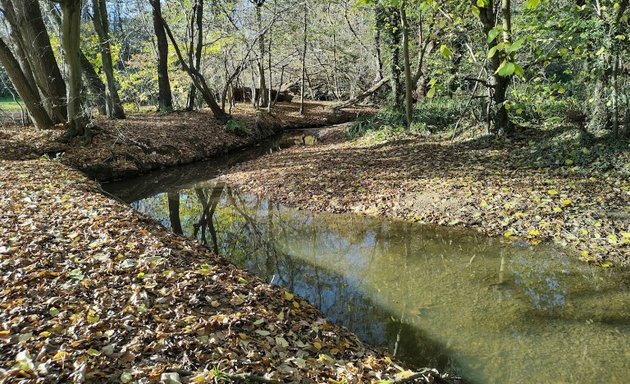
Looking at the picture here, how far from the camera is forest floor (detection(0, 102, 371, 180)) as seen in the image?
11.5 metres

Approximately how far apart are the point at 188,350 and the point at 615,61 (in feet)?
28.9

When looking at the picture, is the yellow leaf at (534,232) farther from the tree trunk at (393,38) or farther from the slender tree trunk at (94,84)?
the slender tree trunk at (94,84)

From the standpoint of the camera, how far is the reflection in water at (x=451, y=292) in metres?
4.00

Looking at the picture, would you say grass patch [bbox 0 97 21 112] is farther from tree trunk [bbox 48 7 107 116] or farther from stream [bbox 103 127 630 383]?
stream [bbox 103 127 630 383]

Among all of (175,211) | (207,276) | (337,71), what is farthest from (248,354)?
(337,71)

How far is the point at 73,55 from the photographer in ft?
32.8

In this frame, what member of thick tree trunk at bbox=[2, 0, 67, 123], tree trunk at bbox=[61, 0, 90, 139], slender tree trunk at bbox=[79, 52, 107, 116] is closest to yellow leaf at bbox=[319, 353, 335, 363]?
tree trunk at bbox=[61, 0, 90, 139]

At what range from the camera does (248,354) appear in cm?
331

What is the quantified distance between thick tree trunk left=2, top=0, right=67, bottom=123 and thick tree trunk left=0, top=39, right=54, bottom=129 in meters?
0.24

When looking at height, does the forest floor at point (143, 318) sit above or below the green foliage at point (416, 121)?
below

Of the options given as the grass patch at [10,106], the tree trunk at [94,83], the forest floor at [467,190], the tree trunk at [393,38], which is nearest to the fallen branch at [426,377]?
the forest floor at [467,190]

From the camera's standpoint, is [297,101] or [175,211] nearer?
[175,211]

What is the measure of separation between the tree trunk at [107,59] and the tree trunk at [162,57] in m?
1.93

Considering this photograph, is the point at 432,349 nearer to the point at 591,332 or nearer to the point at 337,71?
the point at 591,332
